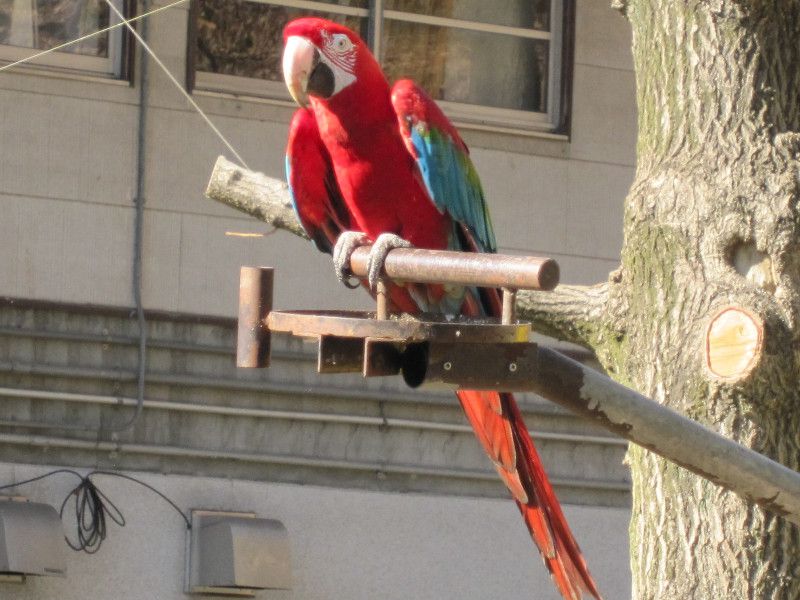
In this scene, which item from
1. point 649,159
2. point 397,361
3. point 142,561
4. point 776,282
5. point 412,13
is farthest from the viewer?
point 412,13

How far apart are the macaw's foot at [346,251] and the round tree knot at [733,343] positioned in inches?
31.5

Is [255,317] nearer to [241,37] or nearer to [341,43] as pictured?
[341,43]

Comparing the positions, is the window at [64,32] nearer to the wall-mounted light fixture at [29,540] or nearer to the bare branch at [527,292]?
the wall-mounted light fixture at [29,540]

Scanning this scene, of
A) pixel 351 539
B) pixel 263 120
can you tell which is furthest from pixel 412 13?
pixel 351 539

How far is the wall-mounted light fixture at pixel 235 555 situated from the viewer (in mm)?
5777

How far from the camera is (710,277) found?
11.3 feet

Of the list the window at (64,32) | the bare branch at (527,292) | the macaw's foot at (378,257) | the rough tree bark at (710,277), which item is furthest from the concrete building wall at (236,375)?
the macaw's foot at (378,257)

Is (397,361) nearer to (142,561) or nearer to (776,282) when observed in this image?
(776,282)

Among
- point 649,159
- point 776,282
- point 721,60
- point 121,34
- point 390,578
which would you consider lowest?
point 390,578

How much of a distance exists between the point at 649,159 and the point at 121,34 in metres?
3.07

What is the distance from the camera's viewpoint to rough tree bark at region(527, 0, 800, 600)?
337 centimetres

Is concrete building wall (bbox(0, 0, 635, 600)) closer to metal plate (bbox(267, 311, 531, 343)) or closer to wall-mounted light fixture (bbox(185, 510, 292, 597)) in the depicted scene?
wall-mounted light fixture (bbox(185, 510, 292, 597))

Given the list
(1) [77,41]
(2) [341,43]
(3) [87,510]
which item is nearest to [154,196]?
(1) [77,41]

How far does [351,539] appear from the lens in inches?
245
